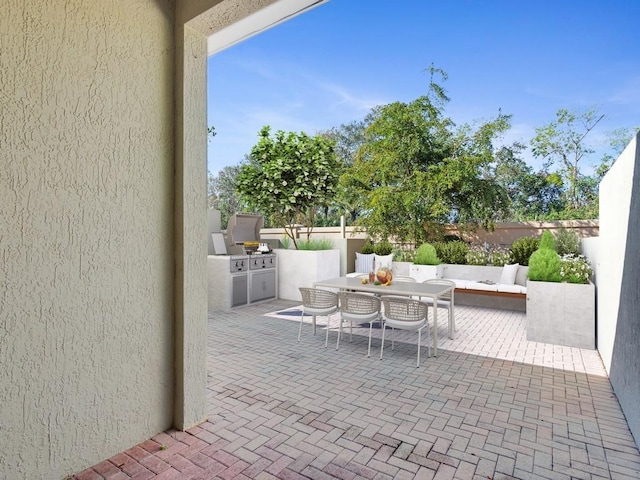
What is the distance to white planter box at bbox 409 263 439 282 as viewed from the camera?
8.32m

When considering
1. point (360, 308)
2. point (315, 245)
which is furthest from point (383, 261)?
point (360, 308)

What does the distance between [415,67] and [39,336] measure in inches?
587

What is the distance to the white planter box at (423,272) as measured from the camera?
8.32 meters

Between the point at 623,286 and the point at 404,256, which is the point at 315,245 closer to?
the point at 404,256

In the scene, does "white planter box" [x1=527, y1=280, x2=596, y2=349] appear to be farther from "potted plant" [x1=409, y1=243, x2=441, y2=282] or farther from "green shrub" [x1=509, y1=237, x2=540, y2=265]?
"potted plant" [x1=409, y1=243, x2=441, y2=282]

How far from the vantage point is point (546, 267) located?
5.34 m

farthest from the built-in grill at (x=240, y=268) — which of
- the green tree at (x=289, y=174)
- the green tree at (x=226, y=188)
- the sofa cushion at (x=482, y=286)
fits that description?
the green tree at (x=226, y=188)

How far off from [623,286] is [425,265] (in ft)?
16.6

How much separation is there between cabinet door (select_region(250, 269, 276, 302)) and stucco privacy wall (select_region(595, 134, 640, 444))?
19.9 ft

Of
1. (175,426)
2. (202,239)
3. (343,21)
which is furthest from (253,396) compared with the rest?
(343,21)

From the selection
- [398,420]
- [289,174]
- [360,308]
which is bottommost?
[398,420]

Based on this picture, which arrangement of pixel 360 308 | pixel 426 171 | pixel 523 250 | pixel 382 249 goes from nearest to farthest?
1. pixel 360 308
2. pixel 523 250
3. pixel 382 249
4. pixel 426 171

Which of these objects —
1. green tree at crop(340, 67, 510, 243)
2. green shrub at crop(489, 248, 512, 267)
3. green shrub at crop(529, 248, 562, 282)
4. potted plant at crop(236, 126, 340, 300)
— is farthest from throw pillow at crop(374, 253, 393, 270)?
green shrub at crop(529, 248, 562, 282)

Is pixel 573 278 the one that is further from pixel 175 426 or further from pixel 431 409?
pixel 175 426
